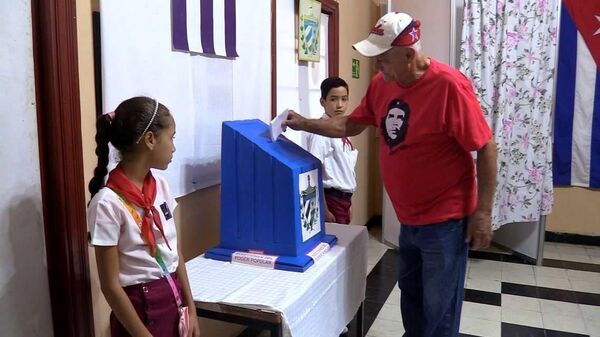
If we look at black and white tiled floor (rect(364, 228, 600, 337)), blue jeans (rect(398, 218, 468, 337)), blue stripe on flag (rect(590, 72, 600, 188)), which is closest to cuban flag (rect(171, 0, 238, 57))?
blue jeans (rect(398, 218, 468, 337))

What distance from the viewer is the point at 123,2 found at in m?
1.41

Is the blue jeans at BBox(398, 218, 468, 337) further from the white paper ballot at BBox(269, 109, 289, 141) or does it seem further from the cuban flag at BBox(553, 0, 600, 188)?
the cuban flag at BBox(553, 0, 600, 188)

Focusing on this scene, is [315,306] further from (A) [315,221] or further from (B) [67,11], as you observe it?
(B) [67,11]

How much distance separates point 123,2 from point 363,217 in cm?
322

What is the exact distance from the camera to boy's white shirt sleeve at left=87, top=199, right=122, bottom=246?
1.10m

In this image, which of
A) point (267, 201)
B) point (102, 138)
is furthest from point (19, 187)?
point (267, 201)

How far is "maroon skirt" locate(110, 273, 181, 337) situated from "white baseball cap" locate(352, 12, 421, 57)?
99 centimetres

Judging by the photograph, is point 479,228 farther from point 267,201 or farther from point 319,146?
point 319,146

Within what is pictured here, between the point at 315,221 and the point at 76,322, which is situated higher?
the point at 315,221

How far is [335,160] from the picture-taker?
96.3 inches

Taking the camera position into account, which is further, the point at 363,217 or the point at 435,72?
the point at 363,217

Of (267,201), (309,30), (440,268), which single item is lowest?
(440,268)

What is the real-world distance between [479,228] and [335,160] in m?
0.89

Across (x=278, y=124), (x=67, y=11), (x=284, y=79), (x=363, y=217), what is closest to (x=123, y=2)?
(x=67, y=11)
